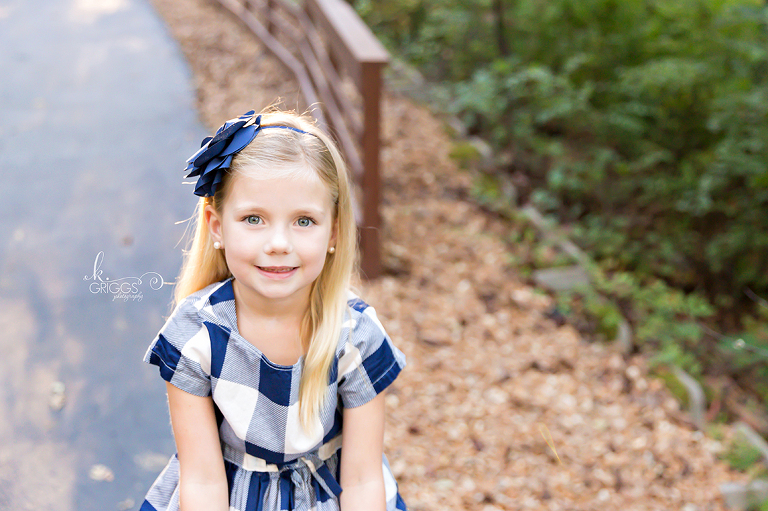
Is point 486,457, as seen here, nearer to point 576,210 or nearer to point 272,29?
point 576,210

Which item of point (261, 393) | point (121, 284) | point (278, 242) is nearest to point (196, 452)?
point (261, 393)

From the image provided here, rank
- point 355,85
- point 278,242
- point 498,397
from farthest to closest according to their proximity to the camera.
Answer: point 355,85 < point 498,397 < point 278,242

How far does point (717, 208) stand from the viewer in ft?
15.9

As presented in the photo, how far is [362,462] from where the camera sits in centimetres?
142

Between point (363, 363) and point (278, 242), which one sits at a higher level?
point (278, 242)

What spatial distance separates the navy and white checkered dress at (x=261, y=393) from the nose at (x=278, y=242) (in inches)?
8.0

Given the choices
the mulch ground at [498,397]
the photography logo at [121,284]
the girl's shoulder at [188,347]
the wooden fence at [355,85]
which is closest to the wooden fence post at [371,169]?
the wooden fence at [355,85]

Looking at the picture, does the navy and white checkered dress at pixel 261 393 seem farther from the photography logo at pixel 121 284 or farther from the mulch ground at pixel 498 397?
the photography logo at pixel 121 284

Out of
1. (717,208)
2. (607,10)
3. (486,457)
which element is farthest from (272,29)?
(486,457)

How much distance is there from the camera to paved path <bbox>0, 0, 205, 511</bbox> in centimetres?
249

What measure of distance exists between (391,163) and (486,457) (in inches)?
110

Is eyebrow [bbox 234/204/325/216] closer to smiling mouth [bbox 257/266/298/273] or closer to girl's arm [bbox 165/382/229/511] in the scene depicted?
smiling mouth [bbox 257/266/298/273]

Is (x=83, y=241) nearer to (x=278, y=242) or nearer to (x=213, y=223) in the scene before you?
(x=213, y=223)

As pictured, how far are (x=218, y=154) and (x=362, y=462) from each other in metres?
0.73
